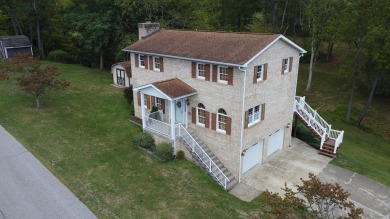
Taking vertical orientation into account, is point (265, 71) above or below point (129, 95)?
above

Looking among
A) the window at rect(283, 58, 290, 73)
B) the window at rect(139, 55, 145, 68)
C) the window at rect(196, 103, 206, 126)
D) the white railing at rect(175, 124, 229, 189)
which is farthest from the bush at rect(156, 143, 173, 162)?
the window at rect(283, 58, 290, 73)

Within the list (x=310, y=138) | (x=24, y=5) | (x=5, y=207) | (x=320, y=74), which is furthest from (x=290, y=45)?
(x=24, y=5)

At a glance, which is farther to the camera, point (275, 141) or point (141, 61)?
point (141, 61)

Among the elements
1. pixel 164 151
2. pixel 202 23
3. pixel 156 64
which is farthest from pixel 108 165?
pixel 202 23

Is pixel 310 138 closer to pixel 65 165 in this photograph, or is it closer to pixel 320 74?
pixel 65 165

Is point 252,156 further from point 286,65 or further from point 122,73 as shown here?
point 122,73

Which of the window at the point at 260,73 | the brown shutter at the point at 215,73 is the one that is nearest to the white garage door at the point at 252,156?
the window at the point at 260,73

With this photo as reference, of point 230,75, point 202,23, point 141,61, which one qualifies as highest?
point 202,23

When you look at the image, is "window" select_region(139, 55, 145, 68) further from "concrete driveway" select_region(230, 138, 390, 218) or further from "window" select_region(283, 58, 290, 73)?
"concrete driveway" select_region(230, 138, 390, 218)
